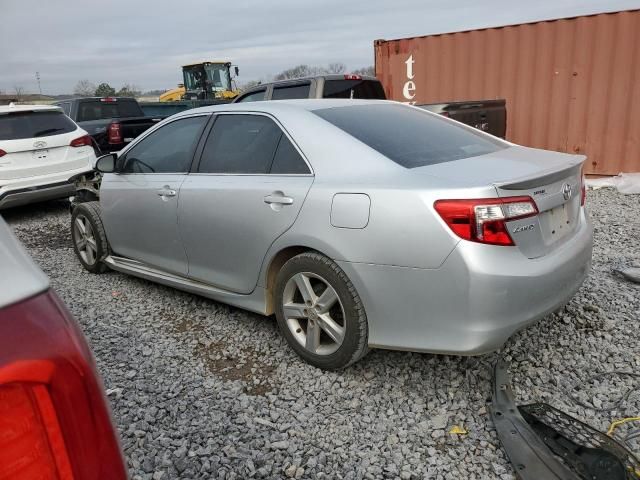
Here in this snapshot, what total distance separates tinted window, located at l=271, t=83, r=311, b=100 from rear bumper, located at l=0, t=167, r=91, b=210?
3.04 metres

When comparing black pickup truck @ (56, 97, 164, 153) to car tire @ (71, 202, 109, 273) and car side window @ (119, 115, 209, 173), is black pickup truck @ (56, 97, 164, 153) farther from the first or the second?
car side window @ (119, 115, 209, 173)

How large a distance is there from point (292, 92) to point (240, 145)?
12.6 ft

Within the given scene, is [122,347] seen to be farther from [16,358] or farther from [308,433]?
[16,358]

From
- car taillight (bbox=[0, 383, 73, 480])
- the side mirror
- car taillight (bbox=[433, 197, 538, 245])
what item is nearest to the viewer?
car taillight (bbox=[0, 383, 73, 480])

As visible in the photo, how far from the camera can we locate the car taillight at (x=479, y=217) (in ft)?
7.52

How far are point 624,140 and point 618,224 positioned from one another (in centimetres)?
273

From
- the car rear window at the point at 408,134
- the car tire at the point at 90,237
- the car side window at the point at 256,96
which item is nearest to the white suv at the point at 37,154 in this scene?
the car tire at the point at 90,237

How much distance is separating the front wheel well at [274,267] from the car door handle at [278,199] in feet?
0.86

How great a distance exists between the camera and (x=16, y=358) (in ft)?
2.72

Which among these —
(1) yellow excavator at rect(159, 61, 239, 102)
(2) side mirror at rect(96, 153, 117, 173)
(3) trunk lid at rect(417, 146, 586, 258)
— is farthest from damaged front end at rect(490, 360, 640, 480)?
(1) yellow excavator at rect(159, 61, 239, 102)

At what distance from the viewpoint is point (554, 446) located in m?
2.24

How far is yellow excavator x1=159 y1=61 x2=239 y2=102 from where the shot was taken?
20672 millimetres

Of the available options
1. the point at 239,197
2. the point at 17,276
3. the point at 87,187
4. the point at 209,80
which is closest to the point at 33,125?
the point at 87,187

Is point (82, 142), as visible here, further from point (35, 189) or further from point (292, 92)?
point (292, 92)
